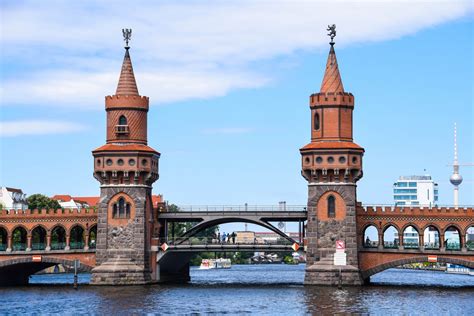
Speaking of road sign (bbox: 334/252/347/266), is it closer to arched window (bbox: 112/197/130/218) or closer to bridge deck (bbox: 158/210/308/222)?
bridge deck (bbox: 158/210/308/222)

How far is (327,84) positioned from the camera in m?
116

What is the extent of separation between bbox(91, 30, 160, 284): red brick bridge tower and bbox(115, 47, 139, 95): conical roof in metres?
0.24

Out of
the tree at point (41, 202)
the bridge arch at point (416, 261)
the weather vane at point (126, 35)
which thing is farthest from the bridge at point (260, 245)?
the tree at point (41, 202)

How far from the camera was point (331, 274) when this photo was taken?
111 meters

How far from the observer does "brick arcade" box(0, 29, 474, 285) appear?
113 metres

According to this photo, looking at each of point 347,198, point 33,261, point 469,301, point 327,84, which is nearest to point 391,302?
point 469,301

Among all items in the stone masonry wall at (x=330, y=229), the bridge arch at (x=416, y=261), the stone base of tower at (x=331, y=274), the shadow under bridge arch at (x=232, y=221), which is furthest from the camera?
the shadow under bridge arch at (x=232, y=221)

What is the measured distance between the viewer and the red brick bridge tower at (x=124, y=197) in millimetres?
114938

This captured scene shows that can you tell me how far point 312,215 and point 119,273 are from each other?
21.9m

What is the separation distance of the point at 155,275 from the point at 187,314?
3409 centimetres

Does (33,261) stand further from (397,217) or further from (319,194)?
(397,217)

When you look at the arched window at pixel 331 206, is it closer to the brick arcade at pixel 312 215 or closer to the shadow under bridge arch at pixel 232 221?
the brick arcade at pixel 312 215

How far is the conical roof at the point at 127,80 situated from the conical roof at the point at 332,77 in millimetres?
21415

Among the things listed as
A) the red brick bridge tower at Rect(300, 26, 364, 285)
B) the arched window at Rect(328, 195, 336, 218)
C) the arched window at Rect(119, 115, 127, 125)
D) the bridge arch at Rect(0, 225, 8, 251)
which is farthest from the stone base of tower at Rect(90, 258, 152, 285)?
the arched window at Rect(328, 195, 336, 218)
